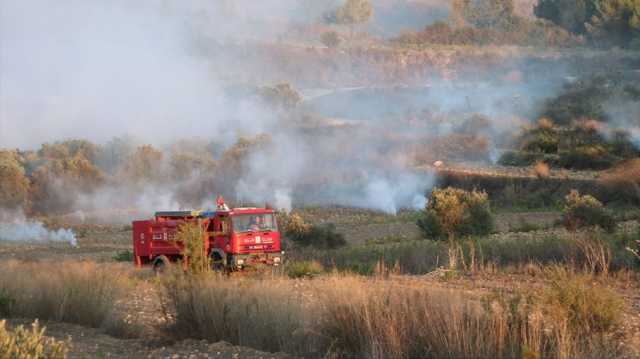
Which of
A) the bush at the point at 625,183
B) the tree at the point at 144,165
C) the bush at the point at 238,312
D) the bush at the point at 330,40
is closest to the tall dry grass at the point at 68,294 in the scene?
the bush at the point at 238,312

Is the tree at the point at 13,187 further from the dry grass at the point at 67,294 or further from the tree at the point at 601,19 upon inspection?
the dry grass at the point at 67,294

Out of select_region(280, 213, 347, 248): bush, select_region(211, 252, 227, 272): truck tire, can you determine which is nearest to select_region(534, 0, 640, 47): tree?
select_region(280, 213, 347, 248): bush

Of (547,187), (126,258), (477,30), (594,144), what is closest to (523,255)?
(126,258)

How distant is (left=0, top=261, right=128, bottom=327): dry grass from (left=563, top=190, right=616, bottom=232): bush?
16.7 meters

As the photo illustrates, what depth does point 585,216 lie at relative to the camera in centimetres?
3206

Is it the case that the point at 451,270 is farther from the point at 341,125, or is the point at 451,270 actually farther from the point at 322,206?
the point at 341,125

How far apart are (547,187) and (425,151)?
13405 millimetres

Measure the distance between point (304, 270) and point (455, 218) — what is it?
11496 mm

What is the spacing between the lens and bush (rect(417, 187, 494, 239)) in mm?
34219

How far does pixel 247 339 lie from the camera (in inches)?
556

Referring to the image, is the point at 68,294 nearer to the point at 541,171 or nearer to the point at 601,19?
the point at 541,171

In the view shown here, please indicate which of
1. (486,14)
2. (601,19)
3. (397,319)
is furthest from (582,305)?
(486,14)

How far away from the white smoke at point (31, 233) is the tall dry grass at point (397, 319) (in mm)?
33054

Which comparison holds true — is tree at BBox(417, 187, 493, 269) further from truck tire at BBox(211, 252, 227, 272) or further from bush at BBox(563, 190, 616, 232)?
truck tire at BBox(211, 252, 227, 272)
